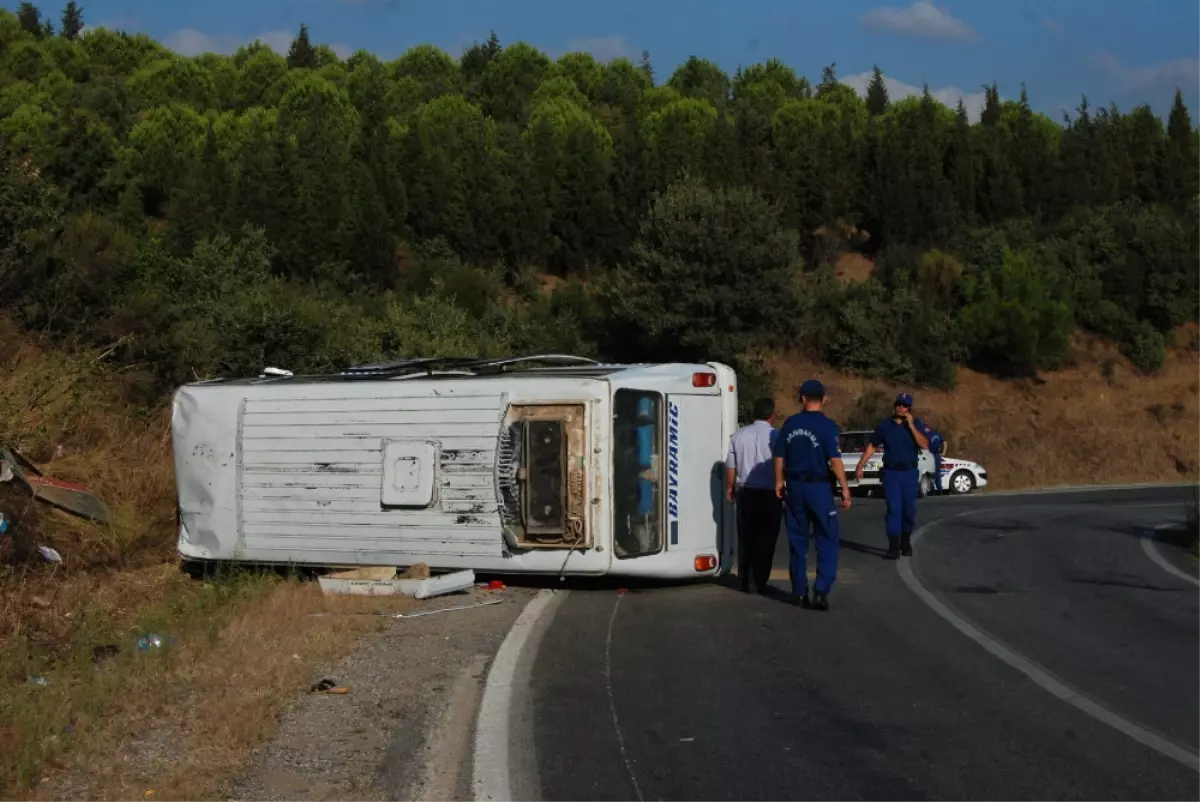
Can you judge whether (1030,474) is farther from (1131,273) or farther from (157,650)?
(157,650)

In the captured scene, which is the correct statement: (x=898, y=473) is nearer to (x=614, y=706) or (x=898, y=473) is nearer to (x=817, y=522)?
(x=817, y=522)

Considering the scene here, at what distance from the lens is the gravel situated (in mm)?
5914

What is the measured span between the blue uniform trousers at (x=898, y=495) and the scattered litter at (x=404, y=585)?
5.27m

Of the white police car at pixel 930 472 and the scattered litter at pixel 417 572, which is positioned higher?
the white police car at pixel 930 472

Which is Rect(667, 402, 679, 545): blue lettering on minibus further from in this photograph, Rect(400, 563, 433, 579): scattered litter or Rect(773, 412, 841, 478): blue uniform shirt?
Rect(400, 563, 433, 579): scattered litter

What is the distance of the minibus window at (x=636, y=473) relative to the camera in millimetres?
11469

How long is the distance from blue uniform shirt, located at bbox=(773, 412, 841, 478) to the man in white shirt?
2.26 ft

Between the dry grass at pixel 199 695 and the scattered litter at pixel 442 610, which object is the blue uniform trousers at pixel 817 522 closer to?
the scattered litter at pixel 442 610

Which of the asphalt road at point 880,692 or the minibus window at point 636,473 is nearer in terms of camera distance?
the asphalt road at point 880,692

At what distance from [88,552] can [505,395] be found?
224 inches

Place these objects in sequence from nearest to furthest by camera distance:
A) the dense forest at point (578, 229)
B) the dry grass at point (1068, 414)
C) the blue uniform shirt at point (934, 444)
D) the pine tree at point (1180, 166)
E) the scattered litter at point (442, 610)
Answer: the scattered litter at point (442, 610) < the blue uniform shirt at point (934, 444) < the dense forest at point (578, 229) < the dry grass at point (1068, 414) < the pine tree at point (1180, 166)

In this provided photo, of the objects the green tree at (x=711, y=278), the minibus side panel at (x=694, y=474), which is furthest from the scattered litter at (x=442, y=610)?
the green tree at (x=711, y=278)

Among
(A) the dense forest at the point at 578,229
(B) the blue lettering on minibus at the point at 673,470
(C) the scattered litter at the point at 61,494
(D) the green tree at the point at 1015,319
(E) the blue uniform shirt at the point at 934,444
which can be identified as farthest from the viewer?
(D) the green tree at the point at 1015,319

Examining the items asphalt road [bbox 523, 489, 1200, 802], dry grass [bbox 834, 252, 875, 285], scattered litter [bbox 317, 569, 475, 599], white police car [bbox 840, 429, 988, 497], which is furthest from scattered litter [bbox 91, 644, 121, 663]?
dry grass [bbox 834, 252, 875, 285]
